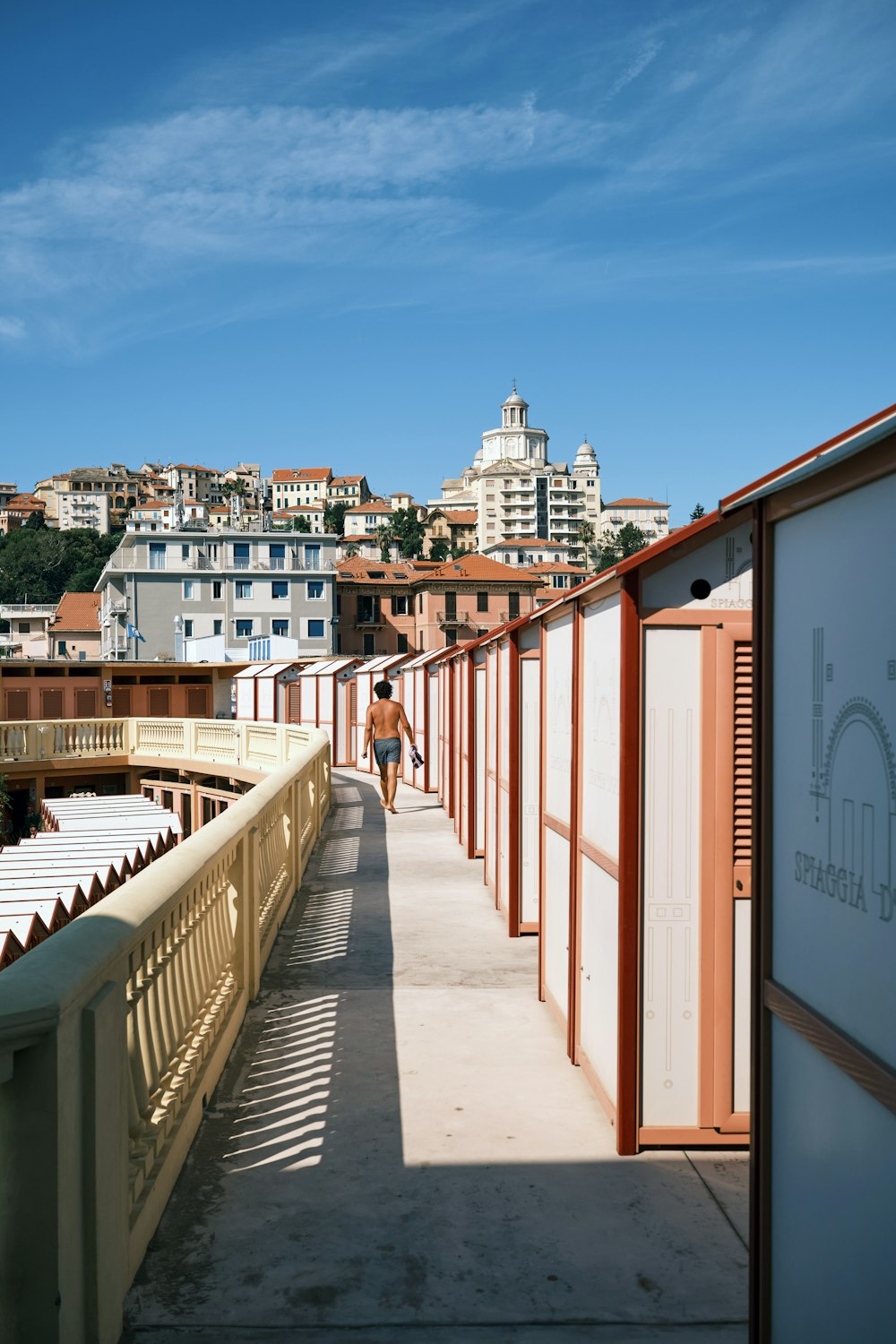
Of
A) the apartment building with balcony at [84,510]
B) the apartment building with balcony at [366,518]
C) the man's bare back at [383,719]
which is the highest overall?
the apartment building with balcony at [84,510]

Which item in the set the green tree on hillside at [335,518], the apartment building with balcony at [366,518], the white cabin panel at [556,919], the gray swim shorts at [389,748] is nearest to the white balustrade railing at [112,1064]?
the white cabin panel at [556,919]

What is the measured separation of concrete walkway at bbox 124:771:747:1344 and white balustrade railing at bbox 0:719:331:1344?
232mm

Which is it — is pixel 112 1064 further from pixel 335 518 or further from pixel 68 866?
pixel 335 518

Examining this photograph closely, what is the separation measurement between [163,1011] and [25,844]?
776 cm

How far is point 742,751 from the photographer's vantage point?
14.7 feet

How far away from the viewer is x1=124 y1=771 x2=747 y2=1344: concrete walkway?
10.9 feet

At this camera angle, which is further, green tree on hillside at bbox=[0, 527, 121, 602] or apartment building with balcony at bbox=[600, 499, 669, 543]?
apartment building with balcony at bbox=[600, 499, 669, 543]

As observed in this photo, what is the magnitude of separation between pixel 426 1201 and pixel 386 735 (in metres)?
11.8

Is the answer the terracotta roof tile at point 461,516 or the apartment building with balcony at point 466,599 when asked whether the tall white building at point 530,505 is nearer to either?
the terracotta roof tile at point 461,516

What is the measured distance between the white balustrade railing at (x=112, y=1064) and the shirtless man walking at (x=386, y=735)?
8.84 meters

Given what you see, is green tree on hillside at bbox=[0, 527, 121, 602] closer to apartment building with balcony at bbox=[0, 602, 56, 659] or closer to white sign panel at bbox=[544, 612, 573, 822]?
apartment building with balcony at bbox=[0, 602, 56, 659]

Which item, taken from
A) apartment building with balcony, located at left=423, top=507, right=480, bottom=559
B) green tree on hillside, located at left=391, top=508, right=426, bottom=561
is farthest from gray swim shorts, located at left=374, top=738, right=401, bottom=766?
apartment building with balcony, located at left=423, top=507, right=480, bottom=559

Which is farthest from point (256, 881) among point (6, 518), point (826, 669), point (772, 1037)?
point (6, 518)

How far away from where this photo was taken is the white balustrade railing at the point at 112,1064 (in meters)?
2.55
